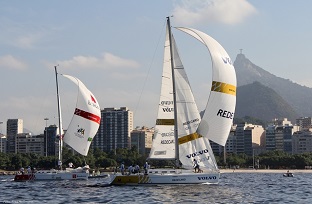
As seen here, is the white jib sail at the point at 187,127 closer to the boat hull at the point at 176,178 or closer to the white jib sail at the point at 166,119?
the white jib sail at the point at 166,119

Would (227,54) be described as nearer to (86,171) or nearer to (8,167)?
(86,171)

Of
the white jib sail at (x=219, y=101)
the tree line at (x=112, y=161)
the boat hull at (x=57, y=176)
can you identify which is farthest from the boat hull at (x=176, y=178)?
the tree line at (x=112, y=161)

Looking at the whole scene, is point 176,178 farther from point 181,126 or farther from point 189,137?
point 181,126

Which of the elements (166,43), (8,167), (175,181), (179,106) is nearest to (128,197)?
(175,181)

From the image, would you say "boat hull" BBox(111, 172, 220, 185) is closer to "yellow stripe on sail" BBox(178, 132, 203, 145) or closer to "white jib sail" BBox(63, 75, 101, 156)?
"yellow stripe on sail" BBox(178, 132, 203, 145)

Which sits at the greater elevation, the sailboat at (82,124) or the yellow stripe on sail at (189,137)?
the sailboat at (82,124)

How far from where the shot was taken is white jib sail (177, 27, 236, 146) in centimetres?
4638

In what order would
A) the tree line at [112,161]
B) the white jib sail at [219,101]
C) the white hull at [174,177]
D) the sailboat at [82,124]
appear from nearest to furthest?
the white jib sail at [219,101], the white hull at [174,177], the sailboat at [82,124], the tree line at [112,161]

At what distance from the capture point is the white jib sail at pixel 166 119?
50250 mm

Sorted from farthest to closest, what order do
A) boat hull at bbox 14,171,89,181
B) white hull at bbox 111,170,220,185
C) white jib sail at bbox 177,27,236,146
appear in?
boat hull at bbox 14,171,89,181 < white hull at bbox 111,170,220,185 < white jib sail at bbox 177,27,236,146

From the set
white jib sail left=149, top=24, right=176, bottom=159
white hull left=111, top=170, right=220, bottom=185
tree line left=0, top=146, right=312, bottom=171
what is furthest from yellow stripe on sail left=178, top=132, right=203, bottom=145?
tree line left=0, top=146, right=312, bottom=171

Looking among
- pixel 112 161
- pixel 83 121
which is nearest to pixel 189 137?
pixel 83 121

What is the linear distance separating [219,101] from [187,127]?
4.67 metres

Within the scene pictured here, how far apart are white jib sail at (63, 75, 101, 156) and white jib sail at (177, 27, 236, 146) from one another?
25123mm
